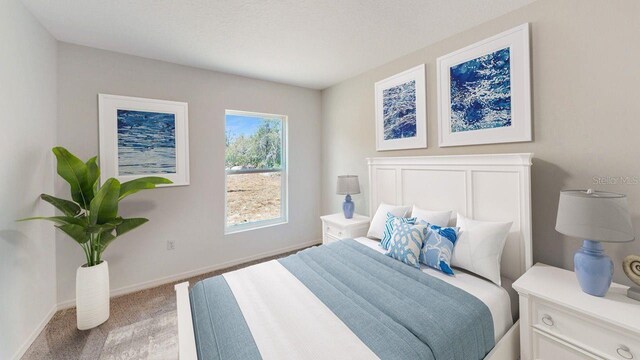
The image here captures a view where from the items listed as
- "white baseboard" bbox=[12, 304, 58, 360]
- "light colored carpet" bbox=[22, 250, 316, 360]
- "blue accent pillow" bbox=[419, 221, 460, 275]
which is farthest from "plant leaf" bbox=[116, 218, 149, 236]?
"blue accent pillow" bbox=[419, 221, 460, 275]

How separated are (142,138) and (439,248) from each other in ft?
10.4

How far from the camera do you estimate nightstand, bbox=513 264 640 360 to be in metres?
1.19

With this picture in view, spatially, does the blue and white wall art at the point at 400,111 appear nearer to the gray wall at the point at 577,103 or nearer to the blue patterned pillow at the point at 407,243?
the gray wall at the point at 577,103

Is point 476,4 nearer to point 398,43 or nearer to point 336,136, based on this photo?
point 398,43

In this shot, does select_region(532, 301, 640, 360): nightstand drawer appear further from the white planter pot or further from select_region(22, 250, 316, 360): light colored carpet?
the white planter pot

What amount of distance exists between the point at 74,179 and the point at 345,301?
2435 mm

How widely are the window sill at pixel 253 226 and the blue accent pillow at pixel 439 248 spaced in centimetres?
236

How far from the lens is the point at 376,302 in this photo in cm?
144

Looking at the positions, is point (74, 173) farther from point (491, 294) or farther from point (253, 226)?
point (491, 294)

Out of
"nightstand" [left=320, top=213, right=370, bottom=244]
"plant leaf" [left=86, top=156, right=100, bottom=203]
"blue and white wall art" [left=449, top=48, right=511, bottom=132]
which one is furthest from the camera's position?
"nightstand" [left=320, top=213, right=370, bottom=244]

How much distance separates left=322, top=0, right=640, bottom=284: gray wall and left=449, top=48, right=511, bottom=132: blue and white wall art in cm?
18

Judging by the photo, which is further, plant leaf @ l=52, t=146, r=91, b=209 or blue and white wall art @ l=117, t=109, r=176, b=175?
blue and white wall art @ l=117, t=109, r=176, b=175

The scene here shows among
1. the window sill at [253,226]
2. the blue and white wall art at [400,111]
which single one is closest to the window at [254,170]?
the window sill at [253,226]

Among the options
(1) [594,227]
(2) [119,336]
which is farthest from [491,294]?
(2) [119,336]
